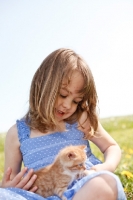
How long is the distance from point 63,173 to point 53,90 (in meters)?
0.61

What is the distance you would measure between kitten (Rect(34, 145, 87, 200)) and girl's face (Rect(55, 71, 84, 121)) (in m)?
0.36

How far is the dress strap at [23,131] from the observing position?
284 cm

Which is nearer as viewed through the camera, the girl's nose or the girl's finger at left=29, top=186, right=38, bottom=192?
the girl's finger at left=29, top=186, right=38, bottom=192

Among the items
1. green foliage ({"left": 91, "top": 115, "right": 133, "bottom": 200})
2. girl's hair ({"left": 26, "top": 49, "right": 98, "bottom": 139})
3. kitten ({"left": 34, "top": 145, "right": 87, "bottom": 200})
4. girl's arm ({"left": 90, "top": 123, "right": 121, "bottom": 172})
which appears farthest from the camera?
green foliage ({"left": 91, "top": 115, "right": 133, "bottom": 200})

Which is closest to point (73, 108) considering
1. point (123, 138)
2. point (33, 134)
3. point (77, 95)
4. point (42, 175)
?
point (77, 95)

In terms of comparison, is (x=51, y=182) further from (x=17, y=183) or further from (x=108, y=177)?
(x=108, y=177)

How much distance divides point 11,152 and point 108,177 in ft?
3.00

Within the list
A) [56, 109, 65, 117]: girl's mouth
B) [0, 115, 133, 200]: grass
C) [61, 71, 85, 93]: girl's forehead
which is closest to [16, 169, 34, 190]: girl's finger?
[56, 109, 65, 117]: girl's mouth

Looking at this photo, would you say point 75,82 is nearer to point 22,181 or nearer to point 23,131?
point 23,131

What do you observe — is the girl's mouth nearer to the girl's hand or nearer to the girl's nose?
the girl's nose

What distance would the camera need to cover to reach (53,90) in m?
2.75

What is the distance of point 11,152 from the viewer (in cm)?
287

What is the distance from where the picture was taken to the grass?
311 centimetres

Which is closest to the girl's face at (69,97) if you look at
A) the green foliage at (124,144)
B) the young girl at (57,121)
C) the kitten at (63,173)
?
the young girl at (57,121)
